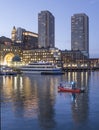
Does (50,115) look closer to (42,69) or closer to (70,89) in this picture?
(70,89)

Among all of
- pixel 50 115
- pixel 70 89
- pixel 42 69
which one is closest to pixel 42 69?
pixel 42 69

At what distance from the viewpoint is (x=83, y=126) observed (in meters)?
26.0

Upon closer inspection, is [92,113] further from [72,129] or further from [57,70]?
[57,70]

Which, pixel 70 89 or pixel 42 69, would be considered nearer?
pixel 70 89

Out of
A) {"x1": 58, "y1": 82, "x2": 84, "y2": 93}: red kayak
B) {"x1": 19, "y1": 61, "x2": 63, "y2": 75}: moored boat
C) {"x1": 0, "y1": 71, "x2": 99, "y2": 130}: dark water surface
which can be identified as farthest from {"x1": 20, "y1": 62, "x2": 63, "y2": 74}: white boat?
{"x1": 0, "y1": 71, "x2": 99, "y2": 130}: dark water surface

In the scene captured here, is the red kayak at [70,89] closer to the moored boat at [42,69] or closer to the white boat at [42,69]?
the moored boat at [42,69]

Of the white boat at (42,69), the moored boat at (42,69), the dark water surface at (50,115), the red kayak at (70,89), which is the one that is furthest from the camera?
the white boat at (42,69)

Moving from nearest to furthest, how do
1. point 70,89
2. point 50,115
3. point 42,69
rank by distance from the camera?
point 50,115 → point 70,89 → point 42,69

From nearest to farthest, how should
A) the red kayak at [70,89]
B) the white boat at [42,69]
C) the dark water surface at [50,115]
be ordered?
the dark water surface at [50,115], the red kayak at [70,89], the white boat at [42,69]

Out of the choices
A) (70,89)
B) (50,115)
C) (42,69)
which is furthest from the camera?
(42,69)

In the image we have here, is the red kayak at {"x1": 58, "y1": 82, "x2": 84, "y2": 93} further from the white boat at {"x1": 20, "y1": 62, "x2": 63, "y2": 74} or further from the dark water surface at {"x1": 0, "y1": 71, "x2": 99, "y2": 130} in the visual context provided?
the white boat at {"x1": 20, "y1": 62, "x2": 63, "y2": 74}

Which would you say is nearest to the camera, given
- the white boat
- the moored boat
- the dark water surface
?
the dark water surface

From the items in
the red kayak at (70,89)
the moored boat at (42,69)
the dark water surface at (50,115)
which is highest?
the moored boat at (42,69)

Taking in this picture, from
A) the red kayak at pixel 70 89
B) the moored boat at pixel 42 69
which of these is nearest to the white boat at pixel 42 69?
the moored boat at pixel 42 69
